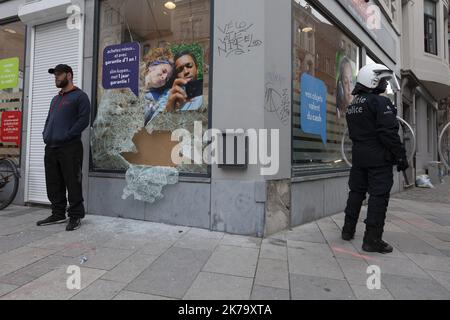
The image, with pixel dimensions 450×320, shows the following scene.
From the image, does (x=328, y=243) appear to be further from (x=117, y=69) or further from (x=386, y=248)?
(x=117, y=69)

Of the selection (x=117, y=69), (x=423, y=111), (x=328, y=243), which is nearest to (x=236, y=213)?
(x=328, y=243)

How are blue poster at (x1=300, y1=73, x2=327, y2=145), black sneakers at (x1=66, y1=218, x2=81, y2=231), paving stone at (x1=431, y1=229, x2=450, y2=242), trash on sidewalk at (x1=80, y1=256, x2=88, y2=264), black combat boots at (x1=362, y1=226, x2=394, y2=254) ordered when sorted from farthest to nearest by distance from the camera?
blue poster at (x1=300, y1=73, x2=327, y2=145)
paving stone at (x1=431, y1=229, x2=450, y2=242)
black sneakers at (x1=66, y1=218, x2=81, y2=231)
black combat boots at (x1=362, y1=226, x2=394, y2=254)
trash on sidewalk at (x1=80, y1=256, x2=88, y2=264)

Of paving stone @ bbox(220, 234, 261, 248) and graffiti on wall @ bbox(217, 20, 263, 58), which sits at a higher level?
graffiti on wall @ bbox(217, 20, 263, 58)

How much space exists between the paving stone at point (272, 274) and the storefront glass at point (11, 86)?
523 centimetres

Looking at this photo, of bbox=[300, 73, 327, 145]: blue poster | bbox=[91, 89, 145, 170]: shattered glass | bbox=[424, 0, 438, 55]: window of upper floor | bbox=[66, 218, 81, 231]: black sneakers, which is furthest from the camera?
bbox=[424, 0, 438, 55]: window of upper floor

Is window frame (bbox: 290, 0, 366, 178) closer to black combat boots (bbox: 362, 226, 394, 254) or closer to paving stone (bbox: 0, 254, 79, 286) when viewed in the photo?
black combat boots (bbox: 362, 226, 394, 254)

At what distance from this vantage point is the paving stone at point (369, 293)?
257cm

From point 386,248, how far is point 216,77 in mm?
2878

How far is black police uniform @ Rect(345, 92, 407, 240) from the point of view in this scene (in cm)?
358

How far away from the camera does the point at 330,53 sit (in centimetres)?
657

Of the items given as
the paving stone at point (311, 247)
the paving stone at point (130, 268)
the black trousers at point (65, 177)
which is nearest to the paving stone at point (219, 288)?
the paving stone at point (130, 268)

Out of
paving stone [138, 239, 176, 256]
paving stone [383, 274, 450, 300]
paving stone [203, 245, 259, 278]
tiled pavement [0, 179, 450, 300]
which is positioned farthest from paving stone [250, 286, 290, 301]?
paving stone [138, 239, 176, 256]

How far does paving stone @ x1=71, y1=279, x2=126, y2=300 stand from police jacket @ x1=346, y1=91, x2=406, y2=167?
2.88 meters
